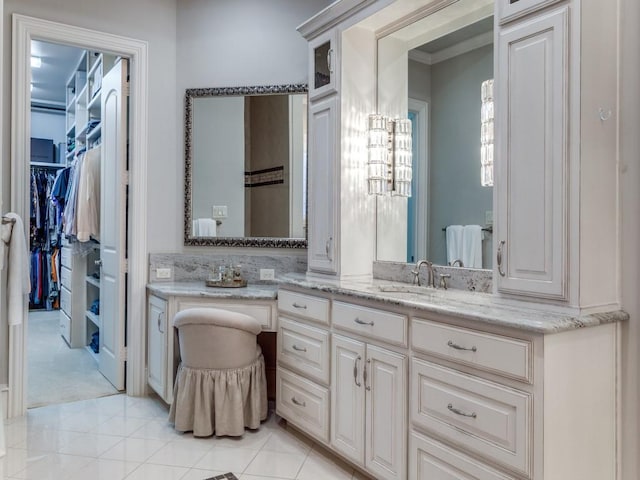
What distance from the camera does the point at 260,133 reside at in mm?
3531

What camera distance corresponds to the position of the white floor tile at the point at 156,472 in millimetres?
2311

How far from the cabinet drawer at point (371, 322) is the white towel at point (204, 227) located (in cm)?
153

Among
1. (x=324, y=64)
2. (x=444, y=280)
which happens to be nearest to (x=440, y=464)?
(x=444, y=280)

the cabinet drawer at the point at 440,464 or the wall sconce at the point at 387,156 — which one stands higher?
the wall sconce at the point at 387,156

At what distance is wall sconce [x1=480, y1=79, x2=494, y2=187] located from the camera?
2.24 m

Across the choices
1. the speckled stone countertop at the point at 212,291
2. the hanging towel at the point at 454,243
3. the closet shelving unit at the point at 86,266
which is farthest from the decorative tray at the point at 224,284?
the closet shelving unit at the point at 86,266

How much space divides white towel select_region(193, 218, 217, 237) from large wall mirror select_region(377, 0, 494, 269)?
1.34 m

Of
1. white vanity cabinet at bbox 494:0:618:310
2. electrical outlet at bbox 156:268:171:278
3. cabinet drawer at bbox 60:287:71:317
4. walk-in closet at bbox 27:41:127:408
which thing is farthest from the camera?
cabinet drawer at bbox 60:287:71:317

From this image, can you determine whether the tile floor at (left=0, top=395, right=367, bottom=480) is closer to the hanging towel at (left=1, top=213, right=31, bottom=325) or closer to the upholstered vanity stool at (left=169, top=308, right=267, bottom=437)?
the upholstered vanity stool at (left=169, top=308, right=267, bottom=437)

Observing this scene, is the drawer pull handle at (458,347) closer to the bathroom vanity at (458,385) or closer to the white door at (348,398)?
the bathroom vanity at (458,385)

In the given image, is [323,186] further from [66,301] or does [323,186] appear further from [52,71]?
[52,71]

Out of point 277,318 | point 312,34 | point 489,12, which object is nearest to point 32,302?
point 277,318

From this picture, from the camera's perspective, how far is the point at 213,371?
8.94 ft

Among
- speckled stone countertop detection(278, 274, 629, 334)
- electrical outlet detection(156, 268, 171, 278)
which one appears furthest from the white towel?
speckled stone countertop detection(278, 274, 629, 334)
